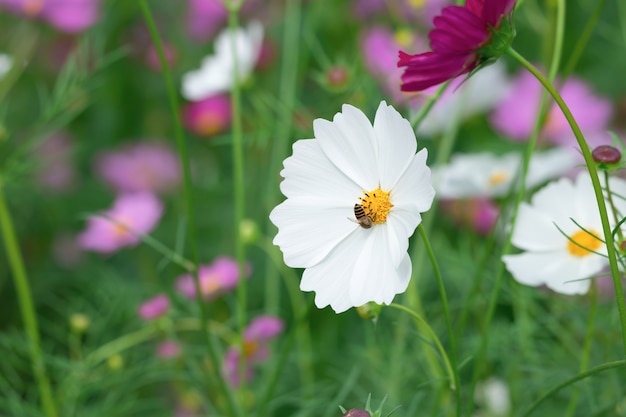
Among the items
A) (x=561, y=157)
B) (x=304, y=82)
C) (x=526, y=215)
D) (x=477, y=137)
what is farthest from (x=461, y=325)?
(x=304, y=82)

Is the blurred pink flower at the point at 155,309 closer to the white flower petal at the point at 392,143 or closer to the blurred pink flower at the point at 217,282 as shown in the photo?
the blurred pink flower at the point at 217,282

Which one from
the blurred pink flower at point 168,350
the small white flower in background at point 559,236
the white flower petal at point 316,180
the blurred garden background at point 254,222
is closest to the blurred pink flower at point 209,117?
the blurred garden background at point 254,222

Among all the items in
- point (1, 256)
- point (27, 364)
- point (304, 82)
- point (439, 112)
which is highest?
point (304, 82)

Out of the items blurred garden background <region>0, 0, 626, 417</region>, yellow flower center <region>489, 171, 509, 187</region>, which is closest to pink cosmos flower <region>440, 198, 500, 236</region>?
blurred garden background <region>0, 0, 626, 417</region>

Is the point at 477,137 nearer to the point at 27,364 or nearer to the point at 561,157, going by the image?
the point at 561,157

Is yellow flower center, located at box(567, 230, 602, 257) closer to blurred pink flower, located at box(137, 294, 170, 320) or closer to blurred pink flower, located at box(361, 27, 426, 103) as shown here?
blurred pink flower, located at box(137, 294, 170, 320)
